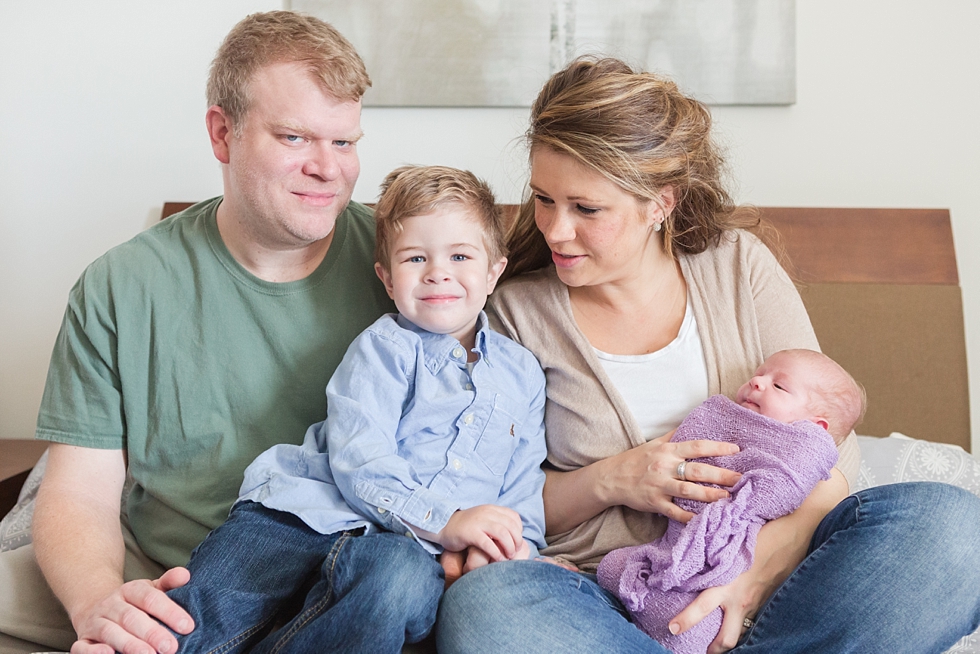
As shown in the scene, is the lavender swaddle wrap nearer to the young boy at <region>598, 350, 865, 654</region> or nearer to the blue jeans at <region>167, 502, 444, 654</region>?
the young boy at <region>598, 350, 865, 654</region>

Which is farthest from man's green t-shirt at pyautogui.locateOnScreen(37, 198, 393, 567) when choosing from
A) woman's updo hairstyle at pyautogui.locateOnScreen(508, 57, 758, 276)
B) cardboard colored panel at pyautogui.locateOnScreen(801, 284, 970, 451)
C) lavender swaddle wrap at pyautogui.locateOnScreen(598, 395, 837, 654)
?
cardboard colored panel at pyautogui.locateOnScreen(801, 284, 970, 451)

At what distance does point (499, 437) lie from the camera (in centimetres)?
146

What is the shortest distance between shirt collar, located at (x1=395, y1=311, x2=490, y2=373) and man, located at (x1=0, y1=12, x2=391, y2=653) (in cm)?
19

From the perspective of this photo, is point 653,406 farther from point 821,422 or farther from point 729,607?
point 729,607

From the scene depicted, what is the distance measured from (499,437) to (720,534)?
1.33 ft

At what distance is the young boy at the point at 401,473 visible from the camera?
122 cm

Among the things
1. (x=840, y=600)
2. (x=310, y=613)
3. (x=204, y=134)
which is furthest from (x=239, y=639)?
(x=204, y=134)

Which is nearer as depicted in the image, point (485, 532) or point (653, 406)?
point (485, 532)

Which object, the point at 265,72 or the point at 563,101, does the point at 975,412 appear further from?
the point at 265,72

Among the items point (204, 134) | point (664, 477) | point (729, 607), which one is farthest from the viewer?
point (204, 134)

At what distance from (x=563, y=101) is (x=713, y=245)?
0.44m

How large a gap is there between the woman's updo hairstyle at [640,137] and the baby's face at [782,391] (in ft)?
1.11

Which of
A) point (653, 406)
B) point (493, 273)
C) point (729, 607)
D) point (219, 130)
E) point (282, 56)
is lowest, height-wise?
point (729, 607)

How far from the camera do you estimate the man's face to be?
1492mm
